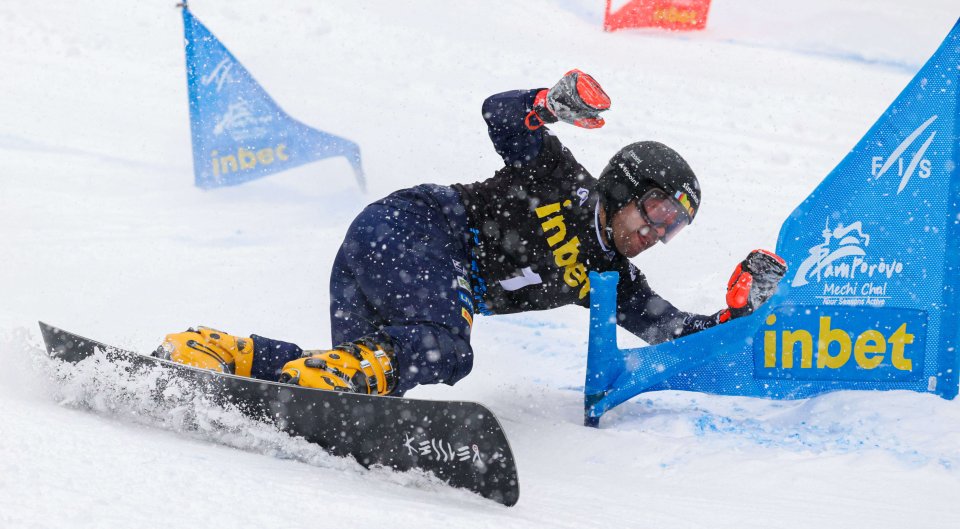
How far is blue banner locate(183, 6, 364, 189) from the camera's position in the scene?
268 inches

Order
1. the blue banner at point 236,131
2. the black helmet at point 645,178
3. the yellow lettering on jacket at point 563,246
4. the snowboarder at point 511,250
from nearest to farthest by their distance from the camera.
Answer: the snowboarder at point 511,250 → the black helmet at point 645,178 → the yellow lettering on jacket at point 563,246 → the blue banner at point 236,131


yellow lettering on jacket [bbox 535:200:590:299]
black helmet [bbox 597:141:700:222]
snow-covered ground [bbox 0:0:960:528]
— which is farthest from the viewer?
yellow lettering on jacket [bbox 535:200:590:299]

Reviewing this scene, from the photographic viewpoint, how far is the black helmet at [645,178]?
9.87ft

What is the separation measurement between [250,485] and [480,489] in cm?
59

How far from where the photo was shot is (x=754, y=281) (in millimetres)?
3145

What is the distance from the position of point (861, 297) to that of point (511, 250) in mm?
1325

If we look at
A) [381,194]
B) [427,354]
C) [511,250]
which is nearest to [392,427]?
[427,354]

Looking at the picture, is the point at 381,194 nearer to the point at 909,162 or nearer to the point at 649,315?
the point at 649,315

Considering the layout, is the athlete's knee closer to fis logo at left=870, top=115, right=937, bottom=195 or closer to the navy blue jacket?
the navy blue jacket

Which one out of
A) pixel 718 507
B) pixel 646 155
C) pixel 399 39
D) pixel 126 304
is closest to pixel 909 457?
pixel 718 507

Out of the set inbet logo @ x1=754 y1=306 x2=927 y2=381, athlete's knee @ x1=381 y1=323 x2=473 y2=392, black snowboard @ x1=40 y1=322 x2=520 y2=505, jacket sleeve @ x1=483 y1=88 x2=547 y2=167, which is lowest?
black snowboard @ x1=40 y1=322 x2=520 y2=505

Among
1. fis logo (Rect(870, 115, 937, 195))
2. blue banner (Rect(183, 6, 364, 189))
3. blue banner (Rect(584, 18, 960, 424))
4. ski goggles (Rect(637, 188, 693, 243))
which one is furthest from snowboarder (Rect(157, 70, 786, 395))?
blue banner (Rect(183, 6, 364, 189))

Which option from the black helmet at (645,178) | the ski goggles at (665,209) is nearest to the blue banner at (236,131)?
the black helmet at (645,178)

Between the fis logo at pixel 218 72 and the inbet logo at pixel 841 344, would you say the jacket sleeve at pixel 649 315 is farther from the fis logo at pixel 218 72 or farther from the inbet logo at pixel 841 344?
the fis logo at pixel 218 72
